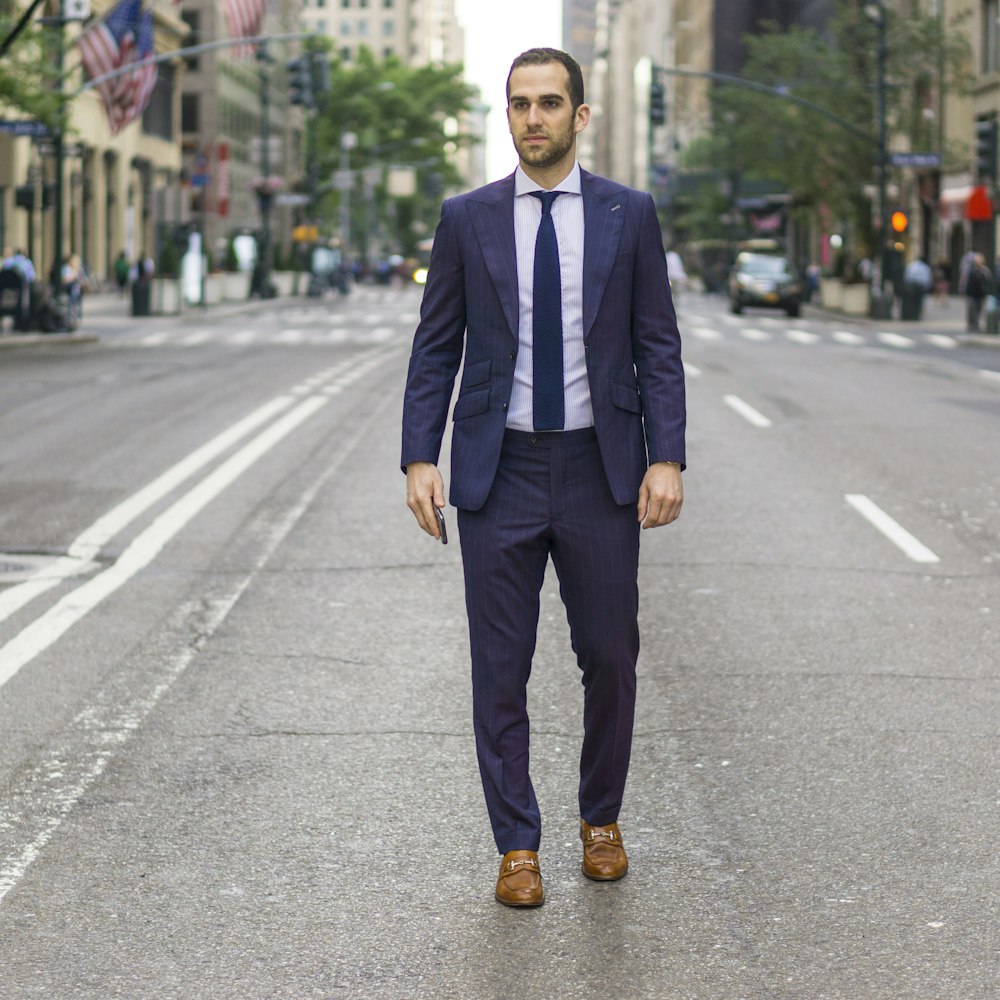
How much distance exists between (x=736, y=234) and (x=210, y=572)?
264ft

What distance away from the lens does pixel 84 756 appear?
6016 millimetres

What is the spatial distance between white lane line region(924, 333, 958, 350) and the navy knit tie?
98.7 feet

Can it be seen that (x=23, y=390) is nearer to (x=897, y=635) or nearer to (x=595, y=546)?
(x=897, y=635)

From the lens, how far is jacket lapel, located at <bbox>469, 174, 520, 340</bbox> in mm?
4477

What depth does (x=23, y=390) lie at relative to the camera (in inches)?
866

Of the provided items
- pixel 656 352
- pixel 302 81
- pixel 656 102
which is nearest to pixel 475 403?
pixel 656 352

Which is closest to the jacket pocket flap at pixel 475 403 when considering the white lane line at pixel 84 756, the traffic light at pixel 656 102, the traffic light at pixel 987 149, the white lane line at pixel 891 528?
the white lane line at pixel 84 756

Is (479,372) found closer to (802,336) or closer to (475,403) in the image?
(475,403)

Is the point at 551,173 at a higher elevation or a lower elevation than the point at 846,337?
higher

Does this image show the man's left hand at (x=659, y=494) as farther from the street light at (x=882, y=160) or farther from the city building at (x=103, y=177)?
the street light at (x=882, y=160)

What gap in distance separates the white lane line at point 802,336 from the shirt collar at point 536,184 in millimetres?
30792

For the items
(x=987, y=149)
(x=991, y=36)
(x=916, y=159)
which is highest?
(x=991, y=36)

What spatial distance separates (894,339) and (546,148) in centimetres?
3340

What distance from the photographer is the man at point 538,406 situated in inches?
177
